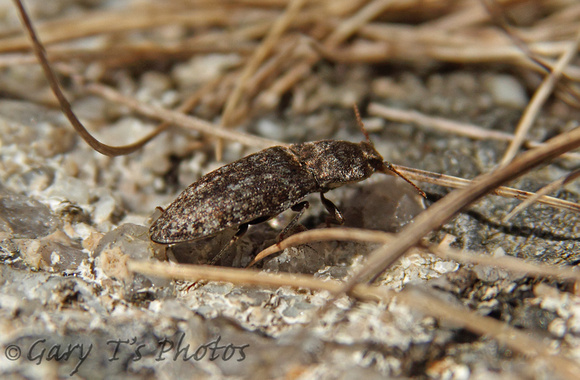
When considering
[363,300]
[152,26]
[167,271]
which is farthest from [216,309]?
[152,26]

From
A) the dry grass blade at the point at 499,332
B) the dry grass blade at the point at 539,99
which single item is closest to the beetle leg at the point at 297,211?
the dry grass blade at the point at 499,332

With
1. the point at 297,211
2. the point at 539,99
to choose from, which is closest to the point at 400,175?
the point at 297,211

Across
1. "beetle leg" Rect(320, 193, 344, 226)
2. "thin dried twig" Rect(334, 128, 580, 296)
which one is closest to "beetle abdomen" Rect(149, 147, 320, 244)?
"beetle leg" Rect(320, 193, 344, 226)

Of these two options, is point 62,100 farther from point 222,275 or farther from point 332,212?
point 332,212

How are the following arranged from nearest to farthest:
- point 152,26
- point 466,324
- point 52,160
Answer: point 466,324, point 52,160, point 152,26

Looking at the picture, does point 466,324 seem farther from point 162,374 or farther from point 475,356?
point 162,374
